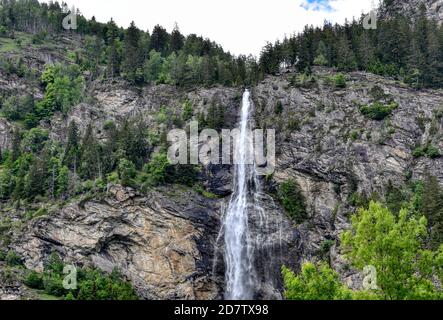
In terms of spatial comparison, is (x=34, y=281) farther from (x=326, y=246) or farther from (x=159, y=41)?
(x=159, y=41)

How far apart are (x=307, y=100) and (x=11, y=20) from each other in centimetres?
8169

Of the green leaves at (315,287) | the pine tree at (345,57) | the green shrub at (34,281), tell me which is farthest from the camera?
the pine tree at (345,57)

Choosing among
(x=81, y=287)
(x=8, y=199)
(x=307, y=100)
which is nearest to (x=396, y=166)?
(x=307, y=100)

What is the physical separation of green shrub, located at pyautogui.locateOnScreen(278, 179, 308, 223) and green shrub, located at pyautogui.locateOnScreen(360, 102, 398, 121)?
15208mm

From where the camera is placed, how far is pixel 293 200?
269ft

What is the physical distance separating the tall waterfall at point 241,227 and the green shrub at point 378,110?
56.2ft

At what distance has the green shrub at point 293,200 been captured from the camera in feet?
265

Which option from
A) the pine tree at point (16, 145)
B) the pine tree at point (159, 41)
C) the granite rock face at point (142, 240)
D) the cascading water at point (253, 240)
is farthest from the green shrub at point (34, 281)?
the pine tree at point (159, 41)

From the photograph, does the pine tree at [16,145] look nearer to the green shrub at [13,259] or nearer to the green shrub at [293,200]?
the green shrub at [13,259]

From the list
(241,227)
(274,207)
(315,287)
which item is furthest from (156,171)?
(315,287)

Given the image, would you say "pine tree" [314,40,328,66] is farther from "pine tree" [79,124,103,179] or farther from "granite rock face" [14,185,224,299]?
"pine tree" [79,124,103,179]

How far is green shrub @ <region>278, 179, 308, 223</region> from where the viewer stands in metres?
80.7

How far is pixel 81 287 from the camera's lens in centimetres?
7138

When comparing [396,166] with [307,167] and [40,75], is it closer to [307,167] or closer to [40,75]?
[307,167]
